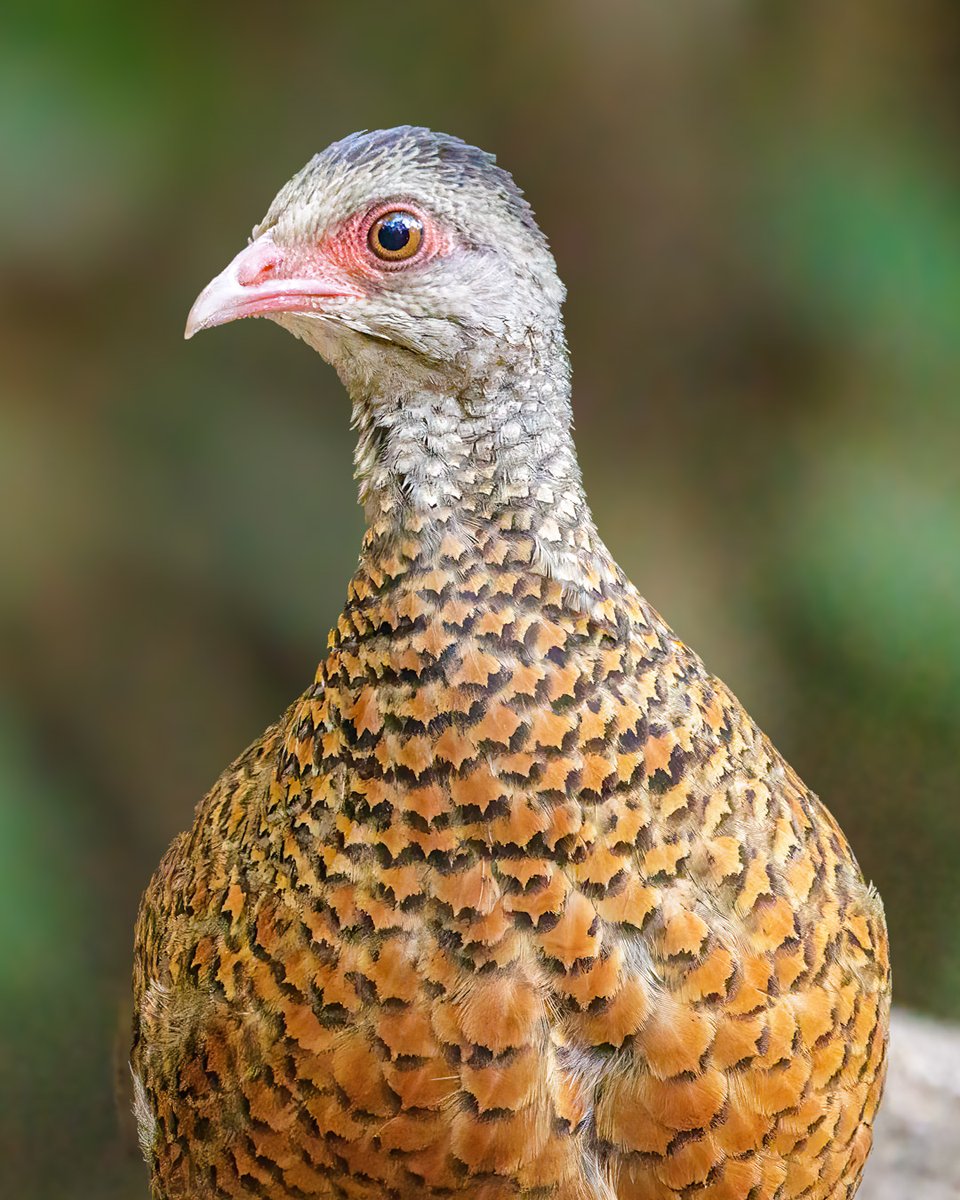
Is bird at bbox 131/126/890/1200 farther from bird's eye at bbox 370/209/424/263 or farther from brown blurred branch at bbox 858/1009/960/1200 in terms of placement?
brown blurred branch at bbox 858/1009/960/1200

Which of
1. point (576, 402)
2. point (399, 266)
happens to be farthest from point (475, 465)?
point (576, 402)

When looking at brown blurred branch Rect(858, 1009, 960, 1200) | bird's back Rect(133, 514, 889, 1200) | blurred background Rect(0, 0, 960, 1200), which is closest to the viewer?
bird's back Rect(133, 514, 889, 1200)

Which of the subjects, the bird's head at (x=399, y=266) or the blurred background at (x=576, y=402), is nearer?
the bird's head at (x=399, y=266)

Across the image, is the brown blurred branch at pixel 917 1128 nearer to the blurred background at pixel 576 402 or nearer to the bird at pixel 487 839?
the blurred background at pixel 576 402

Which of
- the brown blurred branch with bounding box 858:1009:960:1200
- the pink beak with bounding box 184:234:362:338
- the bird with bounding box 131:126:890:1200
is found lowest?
the brown blurred branch with bounding box 858:1009:960:1200

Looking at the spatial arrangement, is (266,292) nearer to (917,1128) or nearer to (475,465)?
(475,465)

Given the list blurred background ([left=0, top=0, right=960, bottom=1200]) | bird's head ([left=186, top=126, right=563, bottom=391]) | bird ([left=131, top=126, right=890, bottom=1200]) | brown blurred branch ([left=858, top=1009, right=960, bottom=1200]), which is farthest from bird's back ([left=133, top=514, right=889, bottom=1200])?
blurred background ([left=0, top=0, right=960, bottom=1200])

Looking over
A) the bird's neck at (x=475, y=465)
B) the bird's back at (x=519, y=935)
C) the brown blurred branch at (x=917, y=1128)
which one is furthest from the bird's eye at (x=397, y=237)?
the brown blurred branch at (x=917, y=1128)
